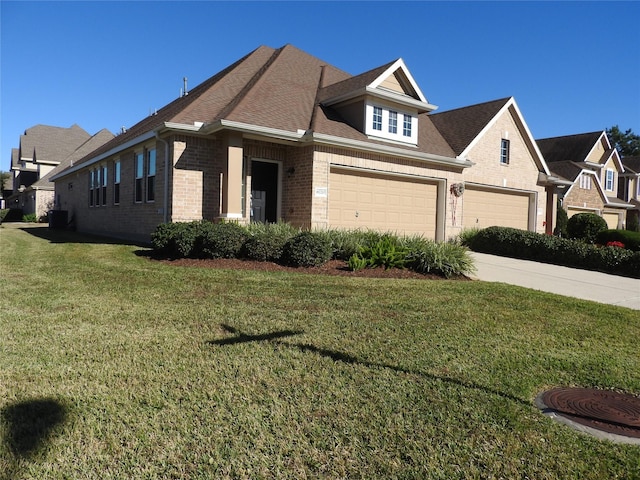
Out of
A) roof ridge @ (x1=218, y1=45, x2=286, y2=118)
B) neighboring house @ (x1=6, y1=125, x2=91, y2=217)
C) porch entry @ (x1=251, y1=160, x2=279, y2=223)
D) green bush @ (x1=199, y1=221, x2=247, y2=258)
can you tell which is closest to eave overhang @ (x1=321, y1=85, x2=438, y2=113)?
roof ridge @ (x1=218, y1=45, x2=286, y2=118)

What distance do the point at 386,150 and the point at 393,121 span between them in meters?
1.64

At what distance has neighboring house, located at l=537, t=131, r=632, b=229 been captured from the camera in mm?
26703

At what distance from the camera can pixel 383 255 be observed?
34.0ft

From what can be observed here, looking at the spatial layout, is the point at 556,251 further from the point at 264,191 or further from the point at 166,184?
the point at 166,184

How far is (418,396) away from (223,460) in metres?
1.71

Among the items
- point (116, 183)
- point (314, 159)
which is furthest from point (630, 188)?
point (116, 183)

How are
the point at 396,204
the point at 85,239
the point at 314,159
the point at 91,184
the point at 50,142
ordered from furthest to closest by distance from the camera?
1. the point at 50,142
2. the point at 91,184
3. the point at 85,239
4. the point at 396,204
5. the point at 314,159

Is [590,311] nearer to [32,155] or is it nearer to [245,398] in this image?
[245,398]

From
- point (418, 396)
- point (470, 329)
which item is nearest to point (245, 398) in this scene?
point (418, 396)

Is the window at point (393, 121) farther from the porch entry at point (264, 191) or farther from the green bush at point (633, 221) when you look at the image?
the green bush at point (633, 221)

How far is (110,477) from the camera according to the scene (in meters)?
2.66

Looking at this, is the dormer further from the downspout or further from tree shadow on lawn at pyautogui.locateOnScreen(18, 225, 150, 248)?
tree shadow on lawn at pyautogui.locateOnScreen(18, 225, 150, 248)

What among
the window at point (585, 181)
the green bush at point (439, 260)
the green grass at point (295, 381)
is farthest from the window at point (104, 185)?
the window at point (585, 181)

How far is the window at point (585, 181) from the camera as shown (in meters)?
27.2
